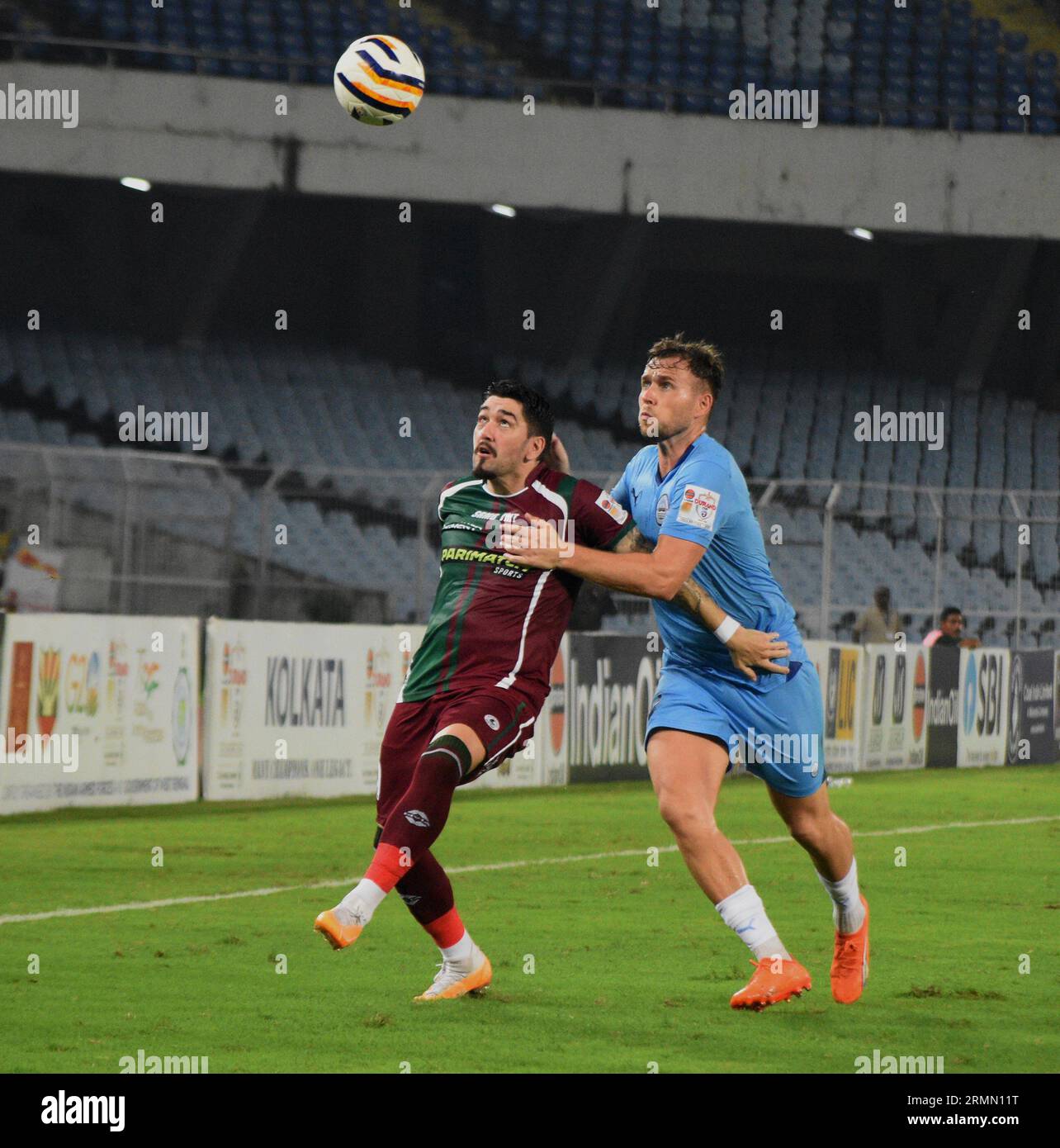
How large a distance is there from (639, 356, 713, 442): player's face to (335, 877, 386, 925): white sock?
1.86 m

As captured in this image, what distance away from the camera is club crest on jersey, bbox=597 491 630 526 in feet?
23.2

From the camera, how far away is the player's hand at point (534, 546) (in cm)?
637

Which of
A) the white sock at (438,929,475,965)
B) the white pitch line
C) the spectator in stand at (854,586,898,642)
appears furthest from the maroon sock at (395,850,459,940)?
the spectator in stand at (854,586,898,642)

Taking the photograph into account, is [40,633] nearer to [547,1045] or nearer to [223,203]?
[547,1045]

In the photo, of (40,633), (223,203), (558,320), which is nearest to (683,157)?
(558,320)

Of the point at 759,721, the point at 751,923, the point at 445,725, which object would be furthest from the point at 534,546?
the point at 751,923

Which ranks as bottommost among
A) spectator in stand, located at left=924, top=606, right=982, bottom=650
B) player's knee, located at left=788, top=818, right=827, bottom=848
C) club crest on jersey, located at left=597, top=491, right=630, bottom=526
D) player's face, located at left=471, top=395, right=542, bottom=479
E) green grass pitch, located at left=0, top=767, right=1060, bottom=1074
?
green grass pitch, located at left=0, top=767, right=1060, bottom=1074

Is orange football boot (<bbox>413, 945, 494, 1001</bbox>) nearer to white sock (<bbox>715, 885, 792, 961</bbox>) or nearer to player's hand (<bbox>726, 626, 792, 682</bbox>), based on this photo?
white sock (<bbox>715, 885, 792, 961</bbox>)

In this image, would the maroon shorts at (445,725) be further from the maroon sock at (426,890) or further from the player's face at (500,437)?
the player's face at (500,437)

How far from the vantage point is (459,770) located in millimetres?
6777

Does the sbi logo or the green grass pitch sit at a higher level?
the sbi logo

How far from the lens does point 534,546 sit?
639 cm

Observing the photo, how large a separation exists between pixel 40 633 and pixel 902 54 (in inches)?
978

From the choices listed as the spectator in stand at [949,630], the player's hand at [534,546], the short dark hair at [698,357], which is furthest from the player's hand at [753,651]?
the spectator in stand at [949,630]
